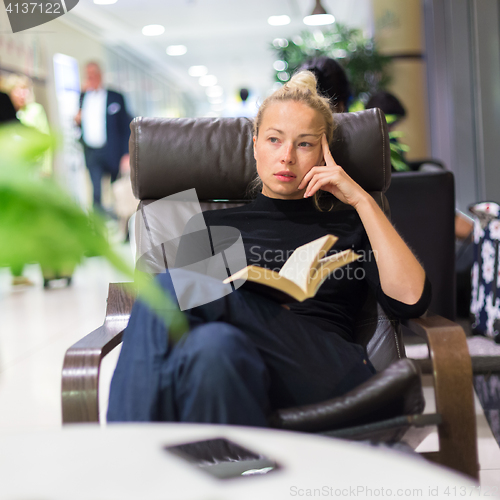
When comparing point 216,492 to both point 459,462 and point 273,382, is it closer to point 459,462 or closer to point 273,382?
point 273,382

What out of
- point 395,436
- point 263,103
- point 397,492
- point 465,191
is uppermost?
point 263,103

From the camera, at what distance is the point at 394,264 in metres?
1.20

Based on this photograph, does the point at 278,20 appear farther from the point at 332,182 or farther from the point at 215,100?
the point at 215,100

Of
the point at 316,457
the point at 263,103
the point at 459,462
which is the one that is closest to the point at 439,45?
the point at 263,103

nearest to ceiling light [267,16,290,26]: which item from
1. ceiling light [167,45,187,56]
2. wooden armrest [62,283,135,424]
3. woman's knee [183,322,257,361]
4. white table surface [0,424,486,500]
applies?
ceiling light [167,45,187,56]

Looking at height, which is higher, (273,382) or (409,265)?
(409,265)

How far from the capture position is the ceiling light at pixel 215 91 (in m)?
17.1

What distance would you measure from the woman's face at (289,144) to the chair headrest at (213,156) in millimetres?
157

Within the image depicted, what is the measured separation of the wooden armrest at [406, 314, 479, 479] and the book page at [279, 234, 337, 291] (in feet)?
0.92

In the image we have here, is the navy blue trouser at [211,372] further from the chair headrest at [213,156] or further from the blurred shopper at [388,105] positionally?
the blurred shopper at [388,105]

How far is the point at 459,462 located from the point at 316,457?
63cm

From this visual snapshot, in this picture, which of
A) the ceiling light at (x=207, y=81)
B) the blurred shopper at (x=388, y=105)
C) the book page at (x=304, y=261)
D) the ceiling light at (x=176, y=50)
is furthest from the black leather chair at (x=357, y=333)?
the ceiling light at (x=207, y=81)

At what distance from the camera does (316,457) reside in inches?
19.0

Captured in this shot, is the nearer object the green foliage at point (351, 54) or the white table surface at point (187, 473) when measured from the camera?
the white table surface at point (187, 473)
